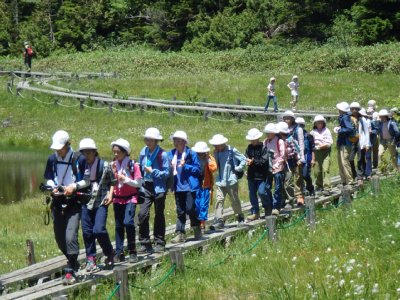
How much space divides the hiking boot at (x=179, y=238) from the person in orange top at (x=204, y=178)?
0.42m

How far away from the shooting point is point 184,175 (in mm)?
12758

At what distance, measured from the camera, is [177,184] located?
12828mm

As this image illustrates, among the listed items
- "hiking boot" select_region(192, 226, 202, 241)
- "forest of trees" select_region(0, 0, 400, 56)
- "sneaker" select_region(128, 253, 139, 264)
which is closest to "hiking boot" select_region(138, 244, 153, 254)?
"sneaker" select_region(128, 253, 139, 264)

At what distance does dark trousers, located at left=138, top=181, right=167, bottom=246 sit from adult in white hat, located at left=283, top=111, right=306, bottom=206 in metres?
3.95

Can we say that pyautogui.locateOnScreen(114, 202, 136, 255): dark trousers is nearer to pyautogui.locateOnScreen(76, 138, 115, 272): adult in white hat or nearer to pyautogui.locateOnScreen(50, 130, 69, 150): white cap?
pyautogui.locateOnScreen(76, 138, 115, 272): adult in white hat

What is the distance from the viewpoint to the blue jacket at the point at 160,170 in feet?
39.5

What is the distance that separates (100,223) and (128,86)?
35.7 metres

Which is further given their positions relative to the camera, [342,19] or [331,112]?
[342,19]

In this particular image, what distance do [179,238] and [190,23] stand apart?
52.2 meters

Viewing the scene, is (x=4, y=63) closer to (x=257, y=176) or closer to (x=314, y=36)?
(x=314, y=36)

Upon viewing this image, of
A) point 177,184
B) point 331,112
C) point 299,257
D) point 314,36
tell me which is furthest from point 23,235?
point 314,36

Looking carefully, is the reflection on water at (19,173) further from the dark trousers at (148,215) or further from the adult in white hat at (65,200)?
the adult in white hat at (65,200)

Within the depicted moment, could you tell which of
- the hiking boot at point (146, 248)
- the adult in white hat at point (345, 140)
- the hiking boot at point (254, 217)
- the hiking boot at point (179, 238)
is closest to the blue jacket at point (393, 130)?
the adult in white hat at point (345, 140)

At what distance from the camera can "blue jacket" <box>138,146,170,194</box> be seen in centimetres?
1205
